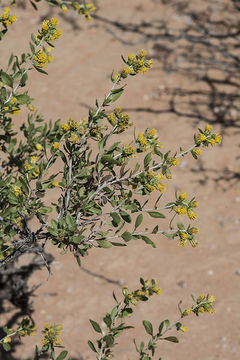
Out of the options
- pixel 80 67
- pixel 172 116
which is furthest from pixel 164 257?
pixel 80 67

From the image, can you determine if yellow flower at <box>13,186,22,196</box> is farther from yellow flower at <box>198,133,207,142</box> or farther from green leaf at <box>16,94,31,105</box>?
yellow flower at <box>198,133,207,142</box>

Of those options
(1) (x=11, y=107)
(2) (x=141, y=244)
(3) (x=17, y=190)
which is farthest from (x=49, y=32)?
(2) (x=141, y=244)

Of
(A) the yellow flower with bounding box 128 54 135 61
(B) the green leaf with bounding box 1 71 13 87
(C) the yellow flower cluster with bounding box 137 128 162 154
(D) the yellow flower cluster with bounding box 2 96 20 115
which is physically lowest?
(C) the yellow flower cluster with bounding box 137 128 162 154

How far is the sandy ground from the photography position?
13.8 feet

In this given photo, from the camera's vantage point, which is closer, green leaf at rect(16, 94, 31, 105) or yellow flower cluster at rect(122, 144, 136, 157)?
yellow flower cluster at rect(122, 144, 136, 157)

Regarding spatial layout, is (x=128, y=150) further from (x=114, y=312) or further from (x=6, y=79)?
(x=114, y=312)

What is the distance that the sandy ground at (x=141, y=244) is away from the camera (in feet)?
13.8

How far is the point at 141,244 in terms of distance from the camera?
495 cm

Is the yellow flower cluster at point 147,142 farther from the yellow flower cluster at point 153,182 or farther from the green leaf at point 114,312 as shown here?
the green leaf at point 114,312

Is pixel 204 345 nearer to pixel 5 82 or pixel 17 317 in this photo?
pixel 17 317

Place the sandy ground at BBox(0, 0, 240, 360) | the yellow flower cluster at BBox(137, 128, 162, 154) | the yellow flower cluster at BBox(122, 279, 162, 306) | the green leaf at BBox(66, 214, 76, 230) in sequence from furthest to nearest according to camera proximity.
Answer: the sandy ground at BBox(0, 0, 240, 360)
the yellow flower cluster at BBox(122, 279, 162, 306)
the yellow flower cluster at BBox(137, 128, 162, 154)
the green leaf at BBox(66, 214, 76, 230)

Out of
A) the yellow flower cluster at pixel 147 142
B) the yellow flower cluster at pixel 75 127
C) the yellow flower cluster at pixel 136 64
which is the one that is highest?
the yellow flower cluster at pixel 136 64

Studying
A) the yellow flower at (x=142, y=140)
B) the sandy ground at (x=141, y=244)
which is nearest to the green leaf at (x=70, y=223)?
the yellow flower at (x=142, y=140)

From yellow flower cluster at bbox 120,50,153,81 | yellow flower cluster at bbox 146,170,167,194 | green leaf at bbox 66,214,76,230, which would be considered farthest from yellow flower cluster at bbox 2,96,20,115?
yellow flower cluster at bbox 146,170,167,194
